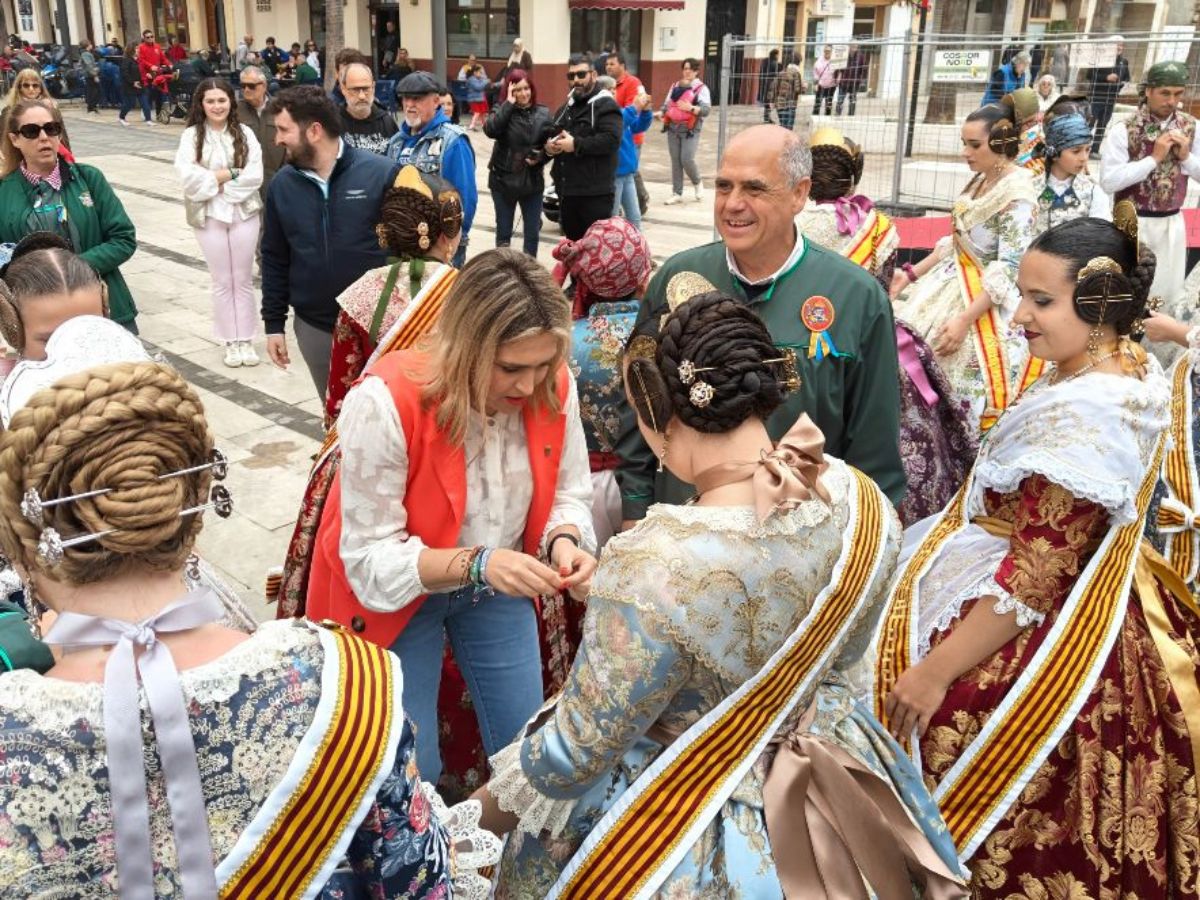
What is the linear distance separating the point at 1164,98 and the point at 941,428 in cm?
411

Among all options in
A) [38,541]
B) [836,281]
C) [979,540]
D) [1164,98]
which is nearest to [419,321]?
[836,281]

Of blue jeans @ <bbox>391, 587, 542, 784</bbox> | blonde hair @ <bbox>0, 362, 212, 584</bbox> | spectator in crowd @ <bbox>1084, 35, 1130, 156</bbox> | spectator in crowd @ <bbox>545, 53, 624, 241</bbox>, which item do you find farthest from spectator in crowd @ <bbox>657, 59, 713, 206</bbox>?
blonde hair @ <bbox>0, 362, 212, 584</bbox>

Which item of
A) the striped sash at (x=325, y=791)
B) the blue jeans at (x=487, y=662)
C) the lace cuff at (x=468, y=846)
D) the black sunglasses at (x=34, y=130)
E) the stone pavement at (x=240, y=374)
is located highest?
the black sunglasses at (x=34, y=130)

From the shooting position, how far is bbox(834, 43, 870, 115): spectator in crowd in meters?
9.79

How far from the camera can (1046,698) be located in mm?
2379

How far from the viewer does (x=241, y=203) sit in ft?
23.3

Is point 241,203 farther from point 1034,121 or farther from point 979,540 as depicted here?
point 979,540

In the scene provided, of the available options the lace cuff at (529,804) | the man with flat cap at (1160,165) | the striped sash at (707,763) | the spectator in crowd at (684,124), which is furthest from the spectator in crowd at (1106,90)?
the lace cuff at (529,804)

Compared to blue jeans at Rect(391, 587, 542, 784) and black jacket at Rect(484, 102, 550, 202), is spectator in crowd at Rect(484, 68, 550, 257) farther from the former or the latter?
blue jeans at Rect(391, 587, 542, 784)

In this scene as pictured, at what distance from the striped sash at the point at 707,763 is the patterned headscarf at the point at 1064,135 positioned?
4.99 m

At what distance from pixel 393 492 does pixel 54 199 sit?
3525 millimetres

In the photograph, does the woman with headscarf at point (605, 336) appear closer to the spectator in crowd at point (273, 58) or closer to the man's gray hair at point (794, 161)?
the man's gray hair at point (794, 161)

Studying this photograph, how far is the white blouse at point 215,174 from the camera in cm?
693

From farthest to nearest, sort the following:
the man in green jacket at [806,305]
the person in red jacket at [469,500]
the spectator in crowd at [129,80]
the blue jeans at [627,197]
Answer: the spectator in crowd at [129,80] < the blue jeans at [627,197] < the man in green jacket at [806,305] < the person in red jacket at [469,500]
